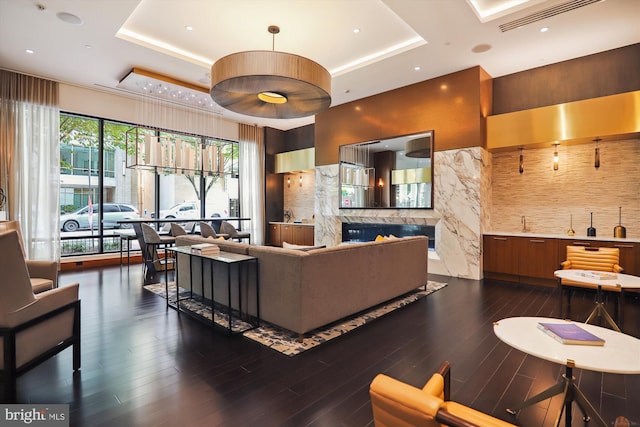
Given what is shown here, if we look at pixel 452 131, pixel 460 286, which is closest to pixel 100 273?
pixel 460 286

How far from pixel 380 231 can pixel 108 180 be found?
6.43 m

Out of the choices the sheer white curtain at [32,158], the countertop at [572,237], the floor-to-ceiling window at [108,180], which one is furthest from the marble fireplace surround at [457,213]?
the sheer white curtain at [32,158]

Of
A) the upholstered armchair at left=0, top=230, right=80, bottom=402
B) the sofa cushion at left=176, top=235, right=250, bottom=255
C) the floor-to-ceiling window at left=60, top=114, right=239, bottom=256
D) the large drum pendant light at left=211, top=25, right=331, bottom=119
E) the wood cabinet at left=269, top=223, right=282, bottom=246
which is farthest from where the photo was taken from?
the wood cabinet at left=269, top=223, right=282, bottom=246

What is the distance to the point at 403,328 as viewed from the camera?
3.35 metres

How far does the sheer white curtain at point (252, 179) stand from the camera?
30.5 feet

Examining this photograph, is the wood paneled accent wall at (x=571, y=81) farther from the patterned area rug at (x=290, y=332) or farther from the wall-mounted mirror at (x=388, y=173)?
the patterned area rug at (x=290, y=332)

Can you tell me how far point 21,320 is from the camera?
6.57 ft

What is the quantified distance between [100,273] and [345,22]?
629cm

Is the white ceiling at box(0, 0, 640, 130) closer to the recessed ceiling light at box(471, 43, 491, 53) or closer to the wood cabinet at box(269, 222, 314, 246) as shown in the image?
the recessed ceiling light at box(471, 43, 491, 53)

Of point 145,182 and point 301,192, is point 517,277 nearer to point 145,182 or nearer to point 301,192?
point 301,192

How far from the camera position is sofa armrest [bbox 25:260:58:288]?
3268 millimetres

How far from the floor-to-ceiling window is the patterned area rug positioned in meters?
3.25

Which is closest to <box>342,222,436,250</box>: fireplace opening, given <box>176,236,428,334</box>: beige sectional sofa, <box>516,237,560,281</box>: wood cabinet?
<box>516,237,560,281</box>: wood cabinet

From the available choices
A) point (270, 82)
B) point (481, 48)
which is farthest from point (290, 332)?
point (481, 48)
